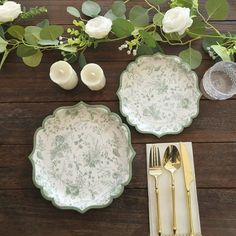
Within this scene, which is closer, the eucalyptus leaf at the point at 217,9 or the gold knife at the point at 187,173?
the gold knife at the point at 187,173

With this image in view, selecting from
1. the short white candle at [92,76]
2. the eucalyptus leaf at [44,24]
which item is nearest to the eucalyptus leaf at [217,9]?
the short white candle at [92,76]

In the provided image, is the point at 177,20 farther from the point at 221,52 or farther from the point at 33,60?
the point at 33,60

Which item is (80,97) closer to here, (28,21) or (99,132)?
(99,132)

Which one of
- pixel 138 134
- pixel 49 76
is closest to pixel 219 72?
pixel 138 134

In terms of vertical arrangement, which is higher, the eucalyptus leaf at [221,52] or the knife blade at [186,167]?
the eucalyptus leaf at [221,52]

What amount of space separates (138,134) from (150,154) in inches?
2.4

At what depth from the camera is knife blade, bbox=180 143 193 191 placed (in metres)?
0.79

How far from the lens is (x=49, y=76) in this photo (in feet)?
2.96

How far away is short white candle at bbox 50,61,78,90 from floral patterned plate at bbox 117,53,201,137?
0.41 ft

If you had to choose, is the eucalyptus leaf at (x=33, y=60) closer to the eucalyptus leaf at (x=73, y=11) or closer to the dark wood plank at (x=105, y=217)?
the eucalyptus leaf at (x=73, y=11)

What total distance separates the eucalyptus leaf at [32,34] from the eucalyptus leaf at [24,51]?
0.07 ft

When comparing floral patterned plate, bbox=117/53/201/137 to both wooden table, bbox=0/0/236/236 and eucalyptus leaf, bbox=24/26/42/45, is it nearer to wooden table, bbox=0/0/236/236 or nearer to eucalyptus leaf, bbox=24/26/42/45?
wooden table, bbox=0/0/236/236

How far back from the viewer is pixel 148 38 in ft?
2.84

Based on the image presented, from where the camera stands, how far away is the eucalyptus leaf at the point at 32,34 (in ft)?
2.95
